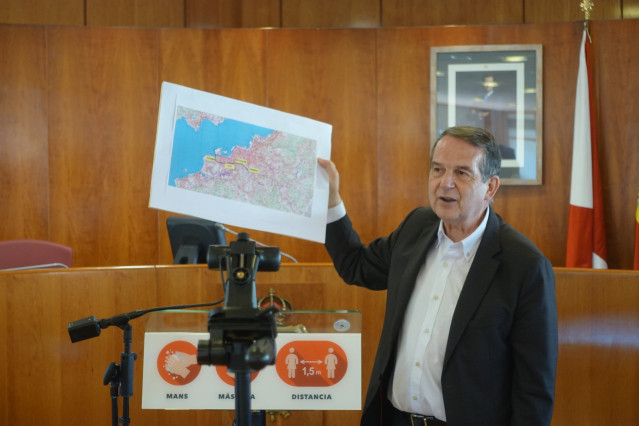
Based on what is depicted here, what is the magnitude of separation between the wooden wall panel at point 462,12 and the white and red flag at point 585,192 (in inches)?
37.2

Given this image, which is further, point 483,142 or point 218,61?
point 218,61

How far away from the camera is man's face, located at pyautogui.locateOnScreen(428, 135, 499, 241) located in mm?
1903

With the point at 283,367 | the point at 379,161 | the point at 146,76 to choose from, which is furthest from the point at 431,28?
the point at 283,367

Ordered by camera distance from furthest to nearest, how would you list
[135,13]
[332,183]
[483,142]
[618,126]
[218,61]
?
[135,13], [218,61], [618,126], [332,183], [483,142]

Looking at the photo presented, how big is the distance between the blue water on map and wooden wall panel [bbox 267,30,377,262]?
3.56 metres

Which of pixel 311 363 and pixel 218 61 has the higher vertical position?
pixel 218 61

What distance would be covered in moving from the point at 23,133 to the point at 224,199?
4.16 m

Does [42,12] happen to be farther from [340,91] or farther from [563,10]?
[563,10]

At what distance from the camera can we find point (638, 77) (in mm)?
5359

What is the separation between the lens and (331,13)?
6.13 metres

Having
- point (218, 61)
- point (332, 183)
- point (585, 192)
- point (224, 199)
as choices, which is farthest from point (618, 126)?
point (224, 199)

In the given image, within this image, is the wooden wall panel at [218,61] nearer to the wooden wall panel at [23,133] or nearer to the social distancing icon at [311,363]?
the wooden wall panel at [23,133]

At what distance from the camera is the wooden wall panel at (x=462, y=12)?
236 inches

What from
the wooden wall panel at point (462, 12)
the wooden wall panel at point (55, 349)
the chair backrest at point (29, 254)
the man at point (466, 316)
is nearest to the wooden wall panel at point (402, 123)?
the wooden wall panel at point (462, 12)
